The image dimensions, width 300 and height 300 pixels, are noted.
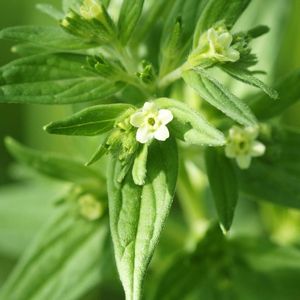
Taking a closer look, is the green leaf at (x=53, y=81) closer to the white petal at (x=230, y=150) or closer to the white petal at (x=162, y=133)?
the white petal at (x=162, y=133)

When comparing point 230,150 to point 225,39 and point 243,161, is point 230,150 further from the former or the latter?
point 225,39

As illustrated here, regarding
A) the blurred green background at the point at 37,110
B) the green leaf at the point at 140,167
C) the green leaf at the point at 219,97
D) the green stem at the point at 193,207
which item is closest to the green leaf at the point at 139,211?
the green leaf at the point at 140,167

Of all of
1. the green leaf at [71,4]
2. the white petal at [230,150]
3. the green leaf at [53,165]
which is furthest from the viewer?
the green leaf at [53,165]

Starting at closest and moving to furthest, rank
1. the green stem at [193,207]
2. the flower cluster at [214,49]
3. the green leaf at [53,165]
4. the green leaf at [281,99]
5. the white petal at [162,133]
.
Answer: the white petal at [162,133] → the flower cluster at [214,49] → the green leaf at [281,99] → the green leaf at [53,165] → the green stem at [193,207]

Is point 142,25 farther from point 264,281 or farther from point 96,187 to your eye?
point 264,281

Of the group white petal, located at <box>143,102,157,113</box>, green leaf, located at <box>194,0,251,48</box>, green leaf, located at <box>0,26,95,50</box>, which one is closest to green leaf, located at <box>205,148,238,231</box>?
white petal, located at <box>143,102,157,113</box>

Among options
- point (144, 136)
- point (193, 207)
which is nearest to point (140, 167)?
point (144, 136)
